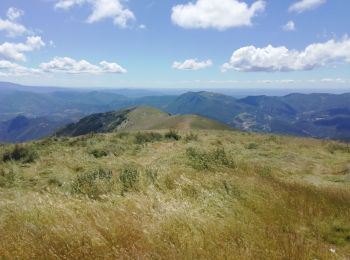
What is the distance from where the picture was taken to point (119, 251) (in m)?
5.16

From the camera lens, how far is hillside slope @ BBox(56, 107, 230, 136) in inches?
3219

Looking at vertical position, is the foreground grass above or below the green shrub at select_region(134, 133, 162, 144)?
above

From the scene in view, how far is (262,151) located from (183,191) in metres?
21.8

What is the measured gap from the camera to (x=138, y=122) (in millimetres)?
110062

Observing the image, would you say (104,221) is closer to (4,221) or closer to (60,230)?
(60,230)

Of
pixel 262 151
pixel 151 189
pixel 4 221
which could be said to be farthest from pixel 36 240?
pixel 262 151

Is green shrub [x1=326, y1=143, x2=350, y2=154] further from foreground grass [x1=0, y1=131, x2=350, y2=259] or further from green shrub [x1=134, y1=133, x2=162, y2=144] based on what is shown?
foreground grass [x1=0, y1=131, x2=350, y2=259]

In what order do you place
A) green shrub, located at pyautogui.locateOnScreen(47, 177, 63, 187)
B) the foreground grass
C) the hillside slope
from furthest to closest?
1. the hillside slope
2. green shrub, located at pyautogui.locateOnScreen(47, 177, 63, 187)
3. the foreground grass

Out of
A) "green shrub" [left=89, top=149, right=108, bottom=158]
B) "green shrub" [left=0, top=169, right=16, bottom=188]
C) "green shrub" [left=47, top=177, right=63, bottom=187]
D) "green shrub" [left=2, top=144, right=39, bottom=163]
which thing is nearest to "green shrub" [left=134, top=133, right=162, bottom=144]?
"green shrub" [left=89, top=149, right=108, bottom=158]

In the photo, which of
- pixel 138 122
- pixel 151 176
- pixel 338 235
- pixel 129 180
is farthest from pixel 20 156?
pixel 138 122

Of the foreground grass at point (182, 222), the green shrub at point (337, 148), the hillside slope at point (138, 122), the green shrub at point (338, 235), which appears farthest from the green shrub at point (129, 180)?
the hillside slope at point (138, 122)

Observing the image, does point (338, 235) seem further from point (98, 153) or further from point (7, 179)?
point (98, 153)

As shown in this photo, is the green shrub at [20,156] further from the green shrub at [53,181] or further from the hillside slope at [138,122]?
the hillside slope at [138,122]

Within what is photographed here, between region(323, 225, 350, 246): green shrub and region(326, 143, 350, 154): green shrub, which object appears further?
region(326, 143, 350, 154): green shrub
